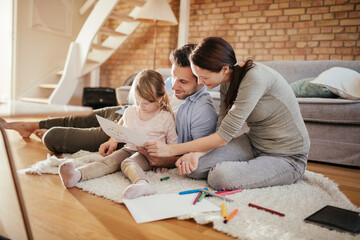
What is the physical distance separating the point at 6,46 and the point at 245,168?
11.8 feet

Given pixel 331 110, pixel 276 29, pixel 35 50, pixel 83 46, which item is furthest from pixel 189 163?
pixel 35 50

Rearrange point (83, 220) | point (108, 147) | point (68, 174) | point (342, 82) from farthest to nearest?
point (342, 82) < point (108, 147) < point (68, 174) < point (83, 220)

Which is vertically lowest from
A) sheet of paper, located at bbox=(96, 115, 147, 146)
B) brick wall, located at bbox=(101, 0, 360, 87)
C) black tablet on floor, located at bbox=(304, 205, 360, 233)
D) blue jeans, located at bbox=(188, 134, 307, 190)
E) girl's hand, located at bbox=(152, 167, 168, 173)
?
girl's hand, located at bbox=(152, 167, 168, 173)

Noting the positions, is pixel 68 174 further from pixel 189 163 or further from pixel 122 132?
pixel 189 163

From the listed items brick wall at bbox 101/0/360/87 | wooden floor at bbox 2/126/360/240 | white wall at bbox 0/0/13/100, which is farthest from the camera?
white wall at bbox 0/0/13/100

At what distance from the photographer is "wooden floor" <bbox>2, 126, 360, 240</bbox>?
89 centimetres

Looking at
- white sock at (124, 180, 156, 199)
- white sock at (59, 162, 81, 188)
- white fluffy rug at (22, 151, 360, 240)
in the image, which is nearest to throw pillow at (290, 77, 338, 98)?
white fluffy rug at (22, 151, 360, 240)

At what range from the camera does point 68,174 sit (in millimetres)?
1222

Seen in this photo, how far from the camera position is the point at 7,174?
0.86 meters

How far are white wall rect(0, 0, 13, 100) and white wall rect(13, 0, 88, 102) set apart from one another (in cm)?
8

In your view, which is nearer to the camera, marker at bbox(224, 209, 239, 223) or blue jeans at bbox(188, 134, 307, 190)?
marker at bbox(224, 209, 239, 223)

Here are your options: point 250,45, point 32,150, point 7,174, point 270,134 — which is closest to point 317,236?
point 270,134

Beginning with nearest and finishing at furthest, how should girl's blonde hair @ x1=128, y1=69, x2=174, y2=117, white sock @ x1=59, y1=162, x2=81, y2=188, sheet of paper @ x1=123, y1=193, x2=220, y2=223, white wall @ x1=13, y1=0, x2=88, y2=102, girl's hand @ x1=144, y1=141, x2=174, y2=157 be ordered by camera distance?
sheet of paper @ x1=123, y1=193, x2=220, y2=223 → white sock @ x1=59, y1=162, x2=81, y2=188 → girl's hand @ x1=144, y1=141, x2=174, y2=157 → girl's blonde hair @ x1=128, y1=69, x2=174, y2=117 → white wall @ x1=13, y1=0, x2=88, y2=102

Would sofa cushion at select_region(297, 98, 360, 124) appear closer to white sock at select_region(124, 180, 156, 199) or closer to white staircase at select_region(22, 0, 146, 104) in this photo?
white sock at select_region(124, 180, 156, 199)
